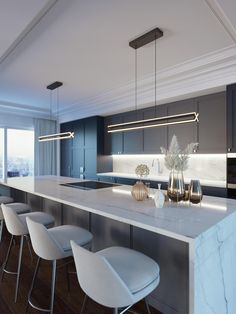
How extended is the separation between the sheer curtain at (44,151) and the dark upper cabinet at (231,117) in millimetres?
4890

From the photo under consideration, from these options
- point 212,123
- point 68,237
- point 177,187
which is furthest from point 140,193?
point 212,123

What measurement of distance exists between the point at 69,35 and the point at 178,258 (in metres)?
2.41

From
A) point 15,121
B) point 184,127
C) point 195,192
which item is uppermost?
point 15,121

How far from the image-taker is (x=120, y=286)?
1062mm

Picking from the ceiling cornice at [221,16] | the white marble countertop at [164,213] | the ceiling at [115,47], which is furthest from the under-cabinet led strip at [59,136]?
the ceiling cornice at [221,16]

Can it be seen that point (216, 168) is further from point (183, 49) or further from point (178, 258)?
point (178, 258)

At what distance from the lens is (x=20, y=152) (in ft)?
19.8

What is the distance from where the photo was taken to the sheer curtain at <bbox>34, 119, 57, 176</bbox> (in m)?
6.11

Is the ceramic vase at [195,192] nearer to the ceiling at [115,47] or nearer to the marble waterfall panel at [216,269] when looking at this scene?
the marble waterfall panel at [216,269]

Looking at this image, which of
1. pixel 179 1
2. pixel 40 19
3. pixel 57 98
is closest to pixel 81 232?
pixel 40 19

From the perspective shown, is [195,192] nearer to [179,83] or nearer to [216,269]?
[216,269]

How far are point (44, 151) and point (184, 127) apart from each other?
13.5ft

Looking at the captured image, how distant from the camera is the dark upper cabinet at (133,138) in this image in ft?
15.1

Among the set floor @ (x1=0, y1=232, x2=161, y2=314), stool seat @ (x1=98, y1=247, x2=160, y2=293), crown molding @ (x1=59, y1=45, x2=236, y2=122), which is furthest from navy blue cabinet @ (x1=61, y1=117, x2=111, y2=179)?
stool seat @ (x1=98, y1=247, x2=160, y2=293)
